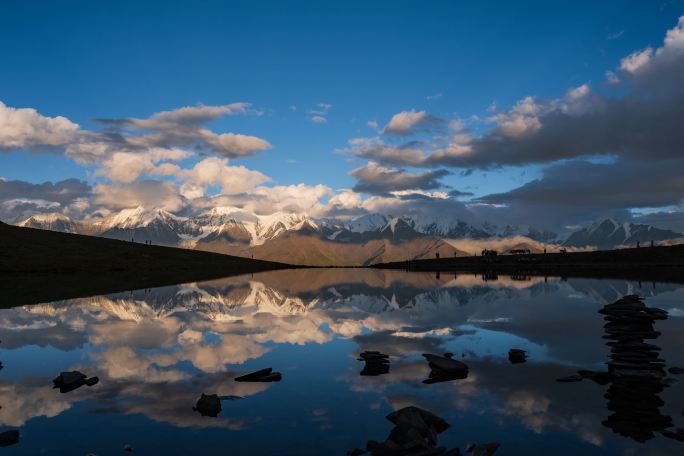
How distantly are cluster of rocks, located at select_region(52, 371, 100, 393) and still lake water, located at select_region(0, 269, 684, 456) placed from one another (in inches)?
20.7

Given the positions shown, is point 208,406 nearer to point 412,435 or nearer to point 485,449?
point 412,435

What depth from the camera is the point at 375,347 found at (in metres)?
34.5

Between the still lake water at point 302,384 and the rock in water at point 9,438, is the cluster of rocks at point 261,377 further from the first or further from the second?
the rock in water at point 9,438

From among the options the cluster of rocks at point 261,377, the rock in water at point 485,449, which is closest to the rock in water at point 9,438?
the cluster of rocks at point 261,377

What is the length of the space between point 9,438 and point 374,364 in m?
17.0

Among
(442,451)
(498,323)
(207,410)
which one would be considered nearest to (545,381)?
(442,451)

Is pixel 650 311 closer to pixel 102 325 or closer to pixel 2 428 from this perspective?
pixel 2 428

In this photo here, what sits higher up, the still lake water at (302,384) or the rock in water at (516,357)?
the rock in water at (516,357)

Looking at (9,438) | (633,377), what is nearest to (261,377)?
(9,438)

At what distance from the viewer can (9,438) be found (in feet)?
58.7

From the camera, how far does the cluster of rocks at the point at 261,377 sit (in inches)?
1000

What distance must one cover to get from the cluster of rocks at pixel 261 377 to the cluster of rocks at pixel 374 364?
4.59 m

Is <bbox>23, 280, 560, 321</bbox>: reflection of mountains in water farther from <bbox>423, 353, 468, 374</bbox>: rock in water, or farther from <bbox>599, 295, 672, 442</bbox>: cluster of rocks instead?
<bbox>599, 295, 672, 442</bbox>: cluster of rocks

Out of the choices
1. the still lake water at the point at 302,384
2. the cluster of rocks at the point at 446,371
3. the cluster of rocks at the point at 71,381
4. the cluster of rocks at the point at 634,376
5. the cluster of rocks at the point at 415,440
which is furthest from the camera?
the cluster of rocks at the point at 446,371
